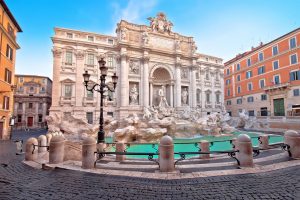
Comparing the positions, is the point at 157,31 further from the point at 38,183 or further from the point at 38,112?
the point at 38,112

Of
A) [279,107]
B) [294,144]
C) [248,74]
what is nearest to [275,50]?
[248,74]

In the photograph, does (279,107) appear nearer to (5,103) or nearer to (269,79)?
(269,79)

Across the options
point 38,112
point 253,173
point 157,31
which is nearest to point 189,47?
point 157,31

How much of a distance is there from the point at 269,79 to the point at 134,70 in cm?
2644

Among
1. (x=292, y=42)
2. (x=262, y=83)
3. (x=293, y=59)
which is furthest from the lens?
(x=262, y=83)

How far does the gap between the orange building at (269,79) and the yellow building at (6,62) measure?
132 ft

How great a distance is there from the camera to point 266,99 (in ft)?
96.5

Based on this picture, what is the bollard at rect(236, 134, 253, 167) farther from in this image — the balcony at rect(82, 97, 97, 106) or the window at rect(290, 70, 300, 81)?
the window at rect(290, 70, 300, 81)

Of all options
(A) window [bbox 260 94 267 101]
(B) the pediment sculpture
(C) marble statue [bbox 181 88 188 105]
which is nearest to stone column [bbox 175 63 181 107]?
(C) marble statue [bbox 181 88 188 105]

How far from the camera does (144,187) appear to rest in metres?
3.85

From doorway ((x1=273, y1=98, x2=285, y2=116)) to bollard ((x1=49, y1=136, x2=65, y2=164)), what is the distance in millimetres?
34292

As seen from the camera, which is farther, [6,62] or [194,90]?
[194,90]

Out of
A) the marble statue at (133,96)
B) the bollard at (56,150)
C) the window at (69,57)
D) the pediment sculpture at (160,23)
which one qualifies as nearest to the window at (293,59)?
the pediment sculpture at (160,23)

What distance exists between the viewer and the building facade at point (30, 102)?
1449 inches
